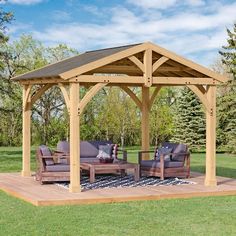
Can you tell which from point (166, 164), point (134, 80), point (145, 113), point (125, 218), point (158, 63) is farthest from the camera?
point (145, 113)

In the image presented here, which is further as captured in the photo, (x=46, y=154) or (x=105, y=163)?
(x=105, y=163)

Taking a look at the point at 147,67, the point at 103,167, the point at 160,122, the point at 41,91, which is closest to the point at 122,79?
the point at 147,67

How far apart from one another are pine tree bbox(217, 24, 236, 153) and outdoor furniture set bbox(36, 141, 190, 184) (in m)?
11.7

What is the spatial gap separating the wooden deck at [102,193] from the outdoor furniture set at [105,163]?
0.40 meters

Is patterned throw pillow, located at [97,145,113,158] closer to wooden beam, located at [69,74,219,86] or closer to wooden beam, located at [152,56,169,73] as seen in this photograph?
wooden beam, located at [69,74,219,86]

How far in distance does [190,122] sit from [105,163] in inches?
578

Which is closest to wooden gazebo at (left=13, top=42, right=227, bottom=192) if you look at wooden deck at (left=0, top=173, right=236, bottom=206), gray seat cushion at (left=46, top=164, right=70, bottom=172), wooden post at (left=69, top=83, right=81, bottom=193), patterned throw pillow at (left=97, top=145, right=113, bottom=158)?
wooden post at (left=69, top=83, right=81, bottom=193)

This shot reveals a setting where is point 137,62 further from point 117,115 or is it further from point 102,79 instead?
point 117,115

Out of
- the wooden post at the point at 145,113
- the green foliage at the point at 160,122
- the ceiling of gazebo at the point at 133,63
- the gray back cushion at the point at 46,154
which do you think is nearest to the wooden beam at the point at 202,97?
the ceiling of gazebo at the point at 133,63

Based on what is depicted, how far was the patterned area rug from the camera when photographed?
11.7 m

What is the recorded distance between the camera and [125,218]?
852 centimetres

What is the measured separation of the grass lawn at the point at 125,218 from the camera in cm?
766

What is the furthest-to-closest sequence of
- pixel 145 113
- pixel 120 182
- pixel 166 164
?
pixel 145 113 → pixel 166 164 → pixel 120 182

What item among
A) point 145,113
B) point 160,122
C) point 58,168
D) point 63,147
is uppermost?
point 160,122
